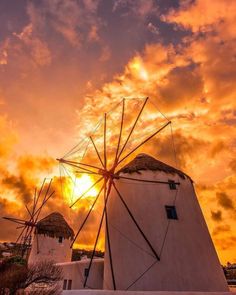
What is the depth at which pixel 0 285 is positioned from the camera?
8844mm

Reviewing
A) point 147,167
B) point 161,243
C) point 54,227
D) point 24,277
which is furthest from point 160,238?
point 54,227

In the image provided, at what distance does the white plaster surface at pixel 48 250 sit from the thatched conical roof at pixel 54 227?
0.69 meters

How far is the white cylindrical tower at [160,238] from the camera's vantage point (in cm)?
1376

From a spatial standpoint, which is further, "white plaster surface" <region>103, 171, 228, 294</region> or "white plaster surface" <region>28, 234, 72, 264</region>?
"white plaster surface" <region>28, 234, 72, 264</region>

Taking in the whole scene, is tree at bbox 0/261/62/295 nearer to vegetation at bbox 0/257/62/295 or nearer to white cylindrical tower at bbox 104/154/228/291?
vegetation at bbox 0/257/62/295

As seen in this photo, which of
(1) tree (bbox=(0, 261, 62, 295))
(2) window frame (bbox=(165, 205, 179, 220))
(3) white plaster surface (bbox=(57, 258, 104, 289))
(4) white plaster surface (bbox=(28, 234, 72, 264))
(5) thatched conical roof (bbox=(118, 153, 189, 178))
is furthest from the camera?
(4) white plaster surface (bbox=(28, 234, 72, 264))

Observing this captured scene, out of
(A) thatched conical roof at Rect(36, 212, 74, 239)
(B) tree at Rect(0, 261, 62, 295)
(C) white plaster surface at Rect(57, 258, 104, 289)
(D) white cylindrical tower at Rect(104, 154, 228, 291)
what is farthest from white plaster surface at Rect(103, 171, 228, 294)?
(A) thatched conical roof at Rect(36, 212, 74, 239)

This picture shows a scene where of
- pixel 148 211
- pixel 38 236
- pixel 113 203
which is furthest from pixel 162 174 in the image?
pixel 38 236

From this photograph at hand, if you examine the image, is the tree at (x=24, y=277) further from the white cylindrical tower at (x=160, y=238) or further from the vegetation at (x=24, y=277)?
the white cylindrical tower at (x=160, y=238)

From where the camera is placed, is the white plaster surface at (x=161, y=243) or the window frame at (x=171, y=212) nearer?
the white plaster surface at (x=161, y=243)

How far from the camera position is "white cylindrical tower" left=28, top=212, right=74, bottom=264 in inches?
1265

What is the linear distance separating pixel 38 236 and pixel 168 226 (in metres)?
24.9

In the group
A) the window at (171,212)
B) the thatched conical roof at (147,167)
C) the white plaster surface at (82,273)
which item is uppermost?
the thatched conical roof at (147,167)

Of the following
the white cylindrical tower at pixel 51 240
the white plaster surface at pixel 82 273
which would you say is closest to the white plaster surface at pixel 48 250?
the white cylindrical tower at pixel 51 240
